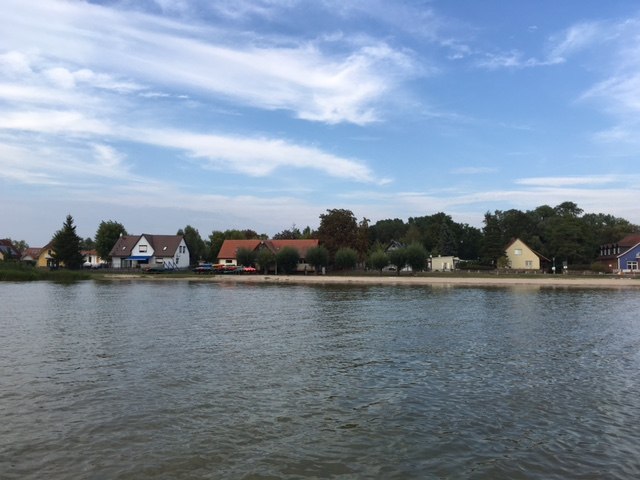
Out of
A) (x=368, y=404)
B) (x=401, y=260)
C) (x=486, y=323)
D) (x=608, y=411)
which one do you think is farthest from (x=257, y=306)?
(x=401, y=260)

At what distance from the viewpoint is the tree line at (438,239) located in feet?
294

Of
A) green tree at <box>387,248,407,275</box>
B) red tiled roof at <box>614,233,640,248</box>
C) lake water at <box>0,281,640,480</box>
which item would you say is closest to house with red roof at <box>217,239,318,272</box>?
green tree at <box>387,248,407,275</box>

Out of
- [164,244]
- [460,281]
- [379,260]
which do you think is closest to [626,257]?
[460,281]

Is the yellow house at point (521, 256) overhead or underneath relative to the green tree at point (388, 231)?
underneath

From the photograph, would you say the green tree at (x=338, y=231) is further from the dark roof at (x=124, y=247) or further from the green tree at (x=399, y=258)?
the dark roof at (x=124, y=247)

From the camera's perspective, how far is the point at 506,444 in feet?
31.1

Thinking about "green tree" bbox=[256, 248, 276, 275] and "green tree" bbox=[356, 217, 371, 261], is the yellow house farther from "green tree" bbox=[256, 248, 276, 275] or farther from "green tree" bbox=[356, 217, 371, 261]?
"green tree" bbox=[256, 248, 276, 275]

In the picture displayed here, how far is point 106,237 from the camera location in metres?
119

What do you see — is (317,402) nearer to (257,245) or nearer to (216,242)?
(257,245)

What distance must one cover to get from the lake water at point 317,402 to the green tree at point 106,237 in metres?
101

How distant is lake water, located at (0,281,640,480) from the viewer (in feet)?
28.0

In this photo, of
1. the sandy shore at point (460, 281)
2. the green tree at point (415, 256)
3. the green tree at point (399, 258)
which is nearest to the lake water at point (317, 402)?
the sandy shore at point (460, 281)

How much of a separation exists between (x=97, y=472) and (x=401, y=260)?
78858 mm

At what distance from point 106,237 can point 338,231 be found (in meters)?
58.6
